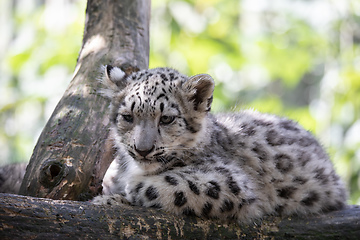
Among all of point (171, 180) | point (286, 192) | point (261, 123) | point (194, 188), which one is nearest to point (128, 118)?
point (171, 180)

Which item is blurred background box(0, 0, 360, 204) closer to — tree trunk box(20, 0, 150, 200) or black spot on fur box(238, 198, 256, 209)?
tree trunk box(20, 0, 150, 200)

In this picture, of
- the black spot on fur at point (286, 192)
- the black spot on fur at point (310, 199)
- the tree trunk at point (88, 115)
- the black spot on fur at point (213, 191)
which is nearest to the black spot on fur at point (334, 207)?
the black spot on fur at point (310, 199)

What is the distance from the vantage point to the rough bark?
356 centimetres

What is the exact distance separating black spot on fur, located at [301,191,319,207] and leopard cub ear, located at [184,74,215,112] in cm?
164

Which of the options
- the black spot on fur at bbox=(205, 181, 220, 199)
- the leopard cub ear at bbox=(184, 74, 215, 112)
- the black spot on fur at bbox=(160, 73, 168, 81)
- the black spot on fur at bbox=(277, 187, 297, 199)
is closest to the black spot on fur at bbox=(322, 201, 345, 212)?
the black spot on fur at bbox=(277, 187, 297, 199)

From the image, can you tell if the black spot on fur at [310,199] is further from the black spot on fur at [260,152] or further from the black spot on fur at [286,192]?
the black spot on fur at [260,152]

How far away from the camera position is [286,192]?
5.25 meters

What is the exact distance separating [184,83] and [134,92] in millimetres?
606

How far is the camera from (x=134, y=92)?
5035 millimetres

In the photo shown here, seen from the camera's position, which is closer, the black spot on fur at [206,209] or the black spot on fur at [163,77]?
the black spot on fur at [206,209]

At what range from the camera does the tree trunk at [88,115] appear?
16.2 ft

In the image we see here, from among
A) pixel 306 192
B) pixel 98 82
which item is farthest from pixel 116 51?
pixel 306 192

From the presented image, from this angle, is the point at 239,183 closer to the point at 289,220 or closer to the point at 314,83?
the point at 289,220

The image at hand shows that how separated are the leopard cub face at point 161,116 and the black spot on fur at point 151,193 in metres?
0.37
